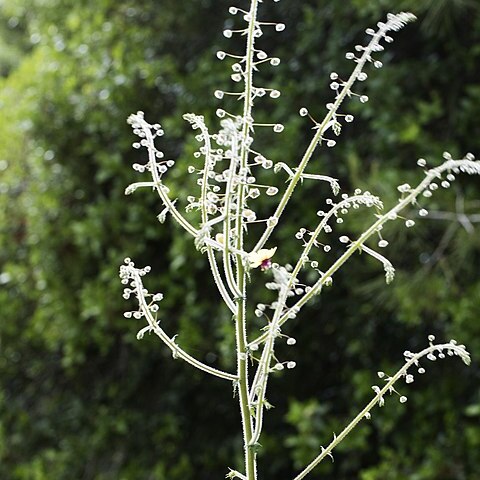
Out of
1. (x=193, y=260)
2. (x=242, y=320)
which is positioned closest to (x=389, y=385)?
(x=242, y=320)

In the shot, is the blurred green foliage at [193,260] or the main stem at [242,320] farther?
the blurred green foliage at [193,260]

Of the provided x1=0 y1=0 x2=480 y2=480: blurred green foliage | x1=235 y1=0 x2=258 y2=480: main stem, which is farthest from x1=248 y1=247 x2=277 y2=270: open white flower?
x1=0 y1=0 x2=480 y2=480: blurred green foliage

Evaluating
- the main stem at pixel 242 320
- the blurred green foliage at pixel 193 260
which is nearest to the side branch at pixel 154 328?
the main stem at pixel 242 320

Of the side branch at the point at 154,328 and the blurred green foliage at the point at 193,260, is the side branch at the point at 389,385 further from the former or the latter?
the blurred green foliage at the point at 193,260

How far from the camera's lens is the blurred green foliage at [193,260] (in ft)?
5.74

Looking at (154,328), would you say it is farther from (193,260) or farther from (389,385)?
(193,260)

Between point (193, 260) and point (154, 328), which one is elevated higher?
point (154, 328)

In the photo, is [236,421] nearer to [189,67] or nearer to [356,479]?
[356,479]

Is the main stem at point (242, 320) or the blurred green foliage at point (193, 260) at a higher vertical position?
the main stem at point (242, 320)

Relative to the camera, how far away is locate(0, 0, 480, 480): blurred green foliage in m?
1.75

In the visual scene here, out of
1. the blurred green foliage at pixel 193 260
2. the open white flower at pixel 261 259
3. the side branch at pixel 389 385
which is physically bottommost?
the blurred green foliage at pixel 193 260

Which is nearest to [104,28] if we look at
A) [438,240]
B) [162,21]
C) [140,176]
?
[162,21]

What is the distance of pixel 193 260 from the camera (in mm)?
1961

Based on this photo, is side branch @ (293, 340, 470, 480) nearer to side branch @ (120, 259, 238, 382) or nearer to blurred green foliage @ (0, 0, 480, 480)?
side branch @ (120, 259, 238, 382)
